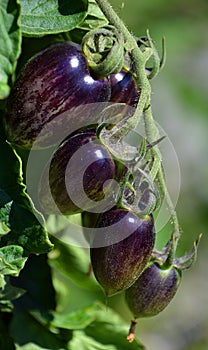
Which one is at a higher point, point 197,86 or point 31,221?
point 31,221

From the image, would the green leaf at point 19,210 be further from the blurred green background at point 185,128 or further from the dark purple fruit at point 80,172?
the blurred green background at point 185,128

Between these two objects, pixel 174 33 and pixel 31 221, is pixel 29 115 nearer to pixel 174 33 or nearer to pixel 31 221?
pixel 31 221

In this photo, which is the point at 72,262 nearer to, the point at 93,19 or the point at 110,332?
the point at 110,332

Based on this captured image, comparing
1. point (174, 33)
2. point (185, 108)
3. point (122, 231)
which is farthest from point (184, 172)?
point (122, 231)

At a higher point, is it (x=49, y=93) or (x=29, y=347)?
(x=49, y=93)

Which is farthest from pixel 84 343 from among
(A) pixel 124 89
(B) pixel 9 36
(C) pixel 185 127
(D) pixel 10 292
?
(C) pixel 185 127

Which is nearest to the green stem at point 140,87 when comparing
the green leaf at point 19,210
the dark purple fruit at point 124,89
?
the dark purple fruit at point 124,89
